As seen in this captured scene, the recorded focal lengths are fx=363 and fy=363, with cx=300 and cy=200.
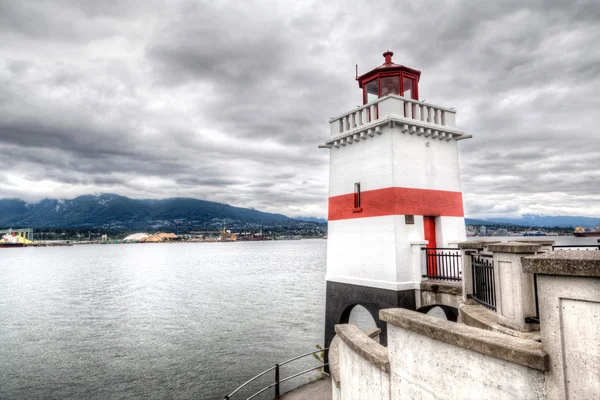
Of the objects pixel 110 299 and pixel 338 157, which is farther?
pixel 110 299

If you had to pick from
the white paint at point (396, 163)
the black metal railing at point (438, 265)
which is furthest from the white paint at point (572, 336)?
the white paint at point (396, 163)

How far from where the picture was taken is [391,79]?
14.2 meters

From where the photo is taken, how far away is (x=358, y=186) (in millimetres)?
13359

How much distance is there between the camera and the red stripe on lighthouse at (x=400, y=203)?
1207 centimetres

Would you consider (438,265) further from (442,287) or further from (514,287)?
(514,287)

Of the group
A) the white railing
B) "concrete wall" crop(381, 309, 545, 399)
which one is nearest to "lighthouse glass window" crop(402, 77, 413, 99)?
the white railing

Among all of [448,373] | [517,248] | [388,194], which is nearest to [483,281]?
[517,248]

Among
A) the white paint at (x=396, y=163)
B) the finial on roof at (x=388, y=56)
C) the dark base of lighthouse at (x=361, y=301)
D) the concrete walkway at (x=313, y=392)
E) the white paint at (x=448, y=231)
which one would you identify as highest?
the finial on roof at (x=388, y=56)

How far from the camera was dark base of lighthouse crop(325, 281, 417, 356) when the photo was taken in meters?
11.6

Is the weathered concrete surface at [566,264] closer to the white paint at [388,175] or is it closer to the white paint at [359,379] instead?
the white paint at [359,379]

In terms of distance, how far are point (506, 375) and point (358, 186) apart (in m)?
10.4

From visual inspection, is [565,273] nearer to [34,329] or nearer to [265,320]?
[265,320]

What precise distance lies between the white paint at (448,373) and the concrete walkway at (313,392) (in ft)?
Answer: 24.0

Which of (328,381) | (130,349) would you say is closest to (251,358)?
(130,349)
